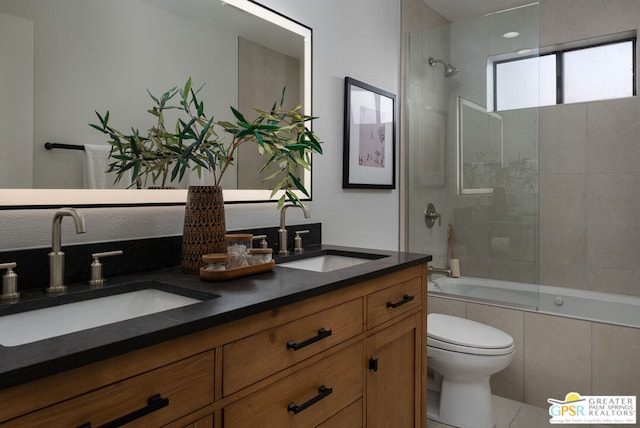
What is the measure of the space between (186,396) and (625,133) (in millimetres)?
3082

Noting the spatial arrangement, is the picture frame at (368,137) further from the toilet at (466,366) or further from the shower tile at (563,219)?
the shower tile at (563,219)

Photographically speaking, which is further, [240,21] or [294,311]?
[240,21]

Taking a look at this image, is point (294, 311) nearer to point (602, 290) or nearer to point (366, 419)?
point (366, 419)

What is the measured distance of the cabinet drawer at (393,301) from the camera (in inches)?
54.5

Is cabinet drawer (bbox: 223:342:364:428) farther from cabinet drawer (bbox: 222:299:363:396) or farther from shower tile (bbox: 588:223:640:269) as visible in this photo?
shower tile (bbox: 588:223:640:269)

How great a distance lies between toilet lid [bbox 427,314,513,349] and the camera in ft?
6.73

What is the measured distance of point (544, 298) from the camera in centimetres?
287

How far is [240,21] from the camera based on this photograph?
1661 mm

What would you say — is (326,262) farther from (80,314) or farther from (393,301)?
(80,314)

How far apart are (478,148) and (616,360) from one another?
141 cm

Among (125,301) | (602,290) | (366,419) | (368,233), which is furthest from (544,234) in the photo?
(125,301)

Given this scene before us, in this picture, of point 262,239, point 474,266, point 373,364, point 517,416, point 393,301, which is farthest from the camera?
point 474,266

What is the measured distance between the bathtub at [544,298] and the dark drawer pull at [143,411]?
225 centimetres

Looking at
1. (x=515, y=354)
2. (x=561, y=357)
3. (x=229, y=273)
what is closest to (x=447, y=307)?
(x=515, y=354)
